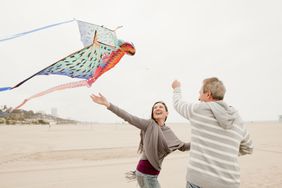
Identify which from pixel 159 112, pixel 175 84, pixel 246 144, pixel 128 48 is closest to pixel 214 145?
pixel 246 144

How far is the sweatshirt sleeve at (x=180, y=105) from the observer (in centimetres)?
269

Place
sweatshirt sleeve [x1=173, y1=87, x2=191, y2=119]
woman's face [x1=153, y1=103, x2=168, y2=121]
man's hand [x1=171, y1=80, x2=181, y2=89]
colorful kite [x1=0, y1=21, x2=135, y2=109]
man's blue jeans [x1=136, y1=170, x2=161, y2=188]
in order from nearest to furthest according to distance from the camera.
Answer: sweatshirt sleeve [x1=173, y1=87, x2=191, y2=119], man's hand [x1=171, y1=80, x2=181, y2=89], colorful kite [x1=0, y1=21, x2=135, y2=109], man's blue jeans [x1=136, y1=170, x2=161, y2=188], woman's face [x1=153, y1=103, x2=168, y2=121]

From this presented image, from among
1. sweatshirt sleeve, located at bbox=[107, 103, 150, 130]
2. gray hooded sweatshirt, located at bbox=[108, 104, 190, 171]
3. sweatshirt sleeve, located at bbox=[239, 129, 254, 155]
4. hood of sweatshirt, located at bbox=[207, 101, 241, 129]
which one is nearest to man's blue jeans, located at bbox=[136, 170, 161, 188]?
gray hooded sweatshirt, located at bbox=[108, 104, 190, 171]

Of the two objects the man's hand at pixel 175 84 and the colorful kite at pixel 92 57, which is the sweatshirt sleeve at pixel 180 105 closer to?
the man's hand at pixel 175 84

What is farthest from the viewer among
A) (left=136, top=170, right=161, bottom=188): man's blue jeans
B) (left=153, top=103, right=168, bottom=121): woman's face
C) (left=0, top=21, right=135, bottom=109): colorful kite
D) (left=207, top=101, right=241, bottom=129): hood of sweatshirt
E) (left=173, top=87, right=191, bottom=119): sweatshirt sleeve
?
(left=153, top=103, right=168, bottom=121): woman's face

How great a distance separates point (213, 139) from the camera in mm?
2566

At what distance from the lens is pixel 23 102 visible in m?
2.91

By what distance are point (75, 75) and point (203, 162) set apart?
5.49 feet

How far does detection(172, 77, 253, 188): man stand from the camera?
2535mm

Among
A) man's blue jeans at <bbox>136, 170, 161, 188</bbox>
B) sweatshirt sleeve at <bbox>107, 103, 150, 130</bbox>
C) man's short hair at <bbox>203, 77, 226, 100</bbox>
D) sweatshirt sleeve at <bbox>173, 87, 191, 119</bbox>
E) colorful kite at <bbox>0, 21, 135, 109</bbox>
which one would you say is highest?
colorful kite at <bbox>0, 21, 135, 109</bbox>

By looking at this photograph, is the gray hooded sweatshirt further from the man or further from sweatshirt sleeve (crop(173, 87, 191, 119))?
the man

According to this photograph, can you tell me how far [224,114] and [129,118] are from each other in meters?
1.22

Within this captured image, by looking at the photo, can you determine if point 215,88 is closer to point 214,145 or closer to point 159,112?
point 214,145

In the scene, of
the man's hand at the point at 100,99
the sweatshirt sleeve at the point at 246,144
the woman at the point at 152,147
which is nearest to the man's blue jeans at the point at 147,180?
the woman at the point at 152,147
